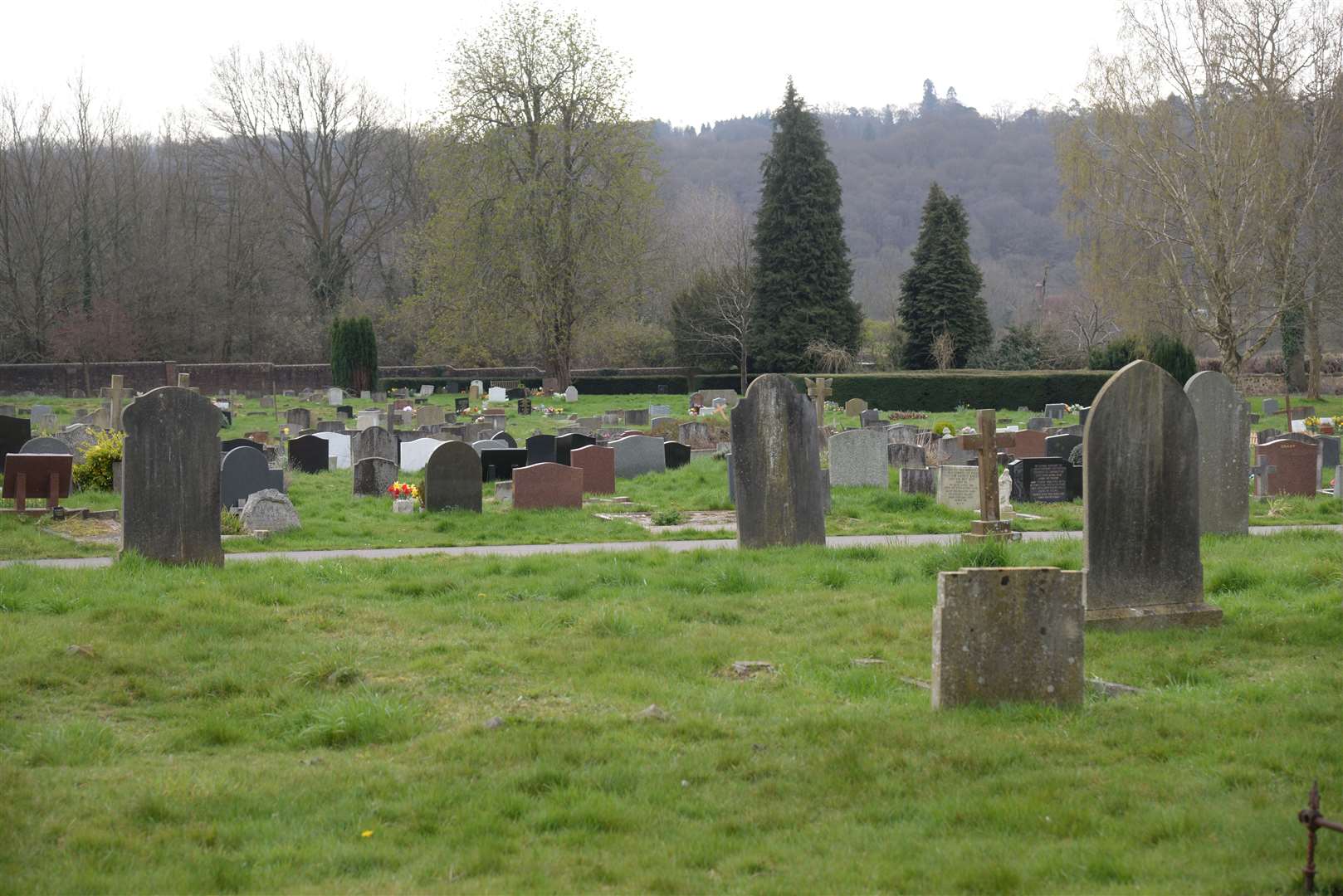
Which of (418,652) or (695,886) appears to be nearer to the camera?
(695,886)

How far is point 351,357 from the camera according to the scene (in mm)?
49781

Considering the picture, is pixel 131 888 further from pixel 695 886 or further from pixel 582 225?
pixel 582 225

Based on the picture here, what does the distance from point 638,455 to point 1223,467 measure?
11.1 metres

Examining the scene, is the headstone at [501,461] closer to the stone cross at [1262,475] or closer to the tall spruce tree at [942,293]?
the stone cross at [1262,475]

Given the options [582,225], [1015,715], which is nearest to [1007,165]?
[582,225]

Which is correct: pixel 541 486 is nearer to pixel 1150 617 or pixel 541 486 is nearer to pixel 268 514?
pixel 268 514

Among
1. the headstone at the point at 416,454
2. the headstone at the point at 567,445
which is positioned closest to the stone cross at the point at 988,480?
the headstone at the point at 567,445

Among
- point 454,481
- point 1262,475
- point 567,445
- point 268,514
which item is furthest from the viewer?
point 567,445

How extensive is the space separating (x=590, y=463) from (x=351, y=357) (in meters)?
33.1

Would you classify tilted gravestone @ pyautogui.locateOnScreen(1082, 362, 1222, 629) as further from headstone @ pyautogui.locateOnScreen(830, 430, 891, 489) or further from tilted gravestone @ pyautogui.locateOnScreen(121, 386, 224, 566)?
headstone @ pyautogui.locateOnScreen(830, 430, 891, 489)

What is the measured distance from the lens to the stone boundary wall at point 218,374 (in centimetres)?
5081

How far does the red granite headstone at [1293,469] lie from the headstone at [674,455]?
31.2 ft

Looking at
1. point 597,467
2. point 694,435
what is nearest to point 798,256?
point 694,435

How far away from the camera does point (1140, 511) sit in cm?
829
